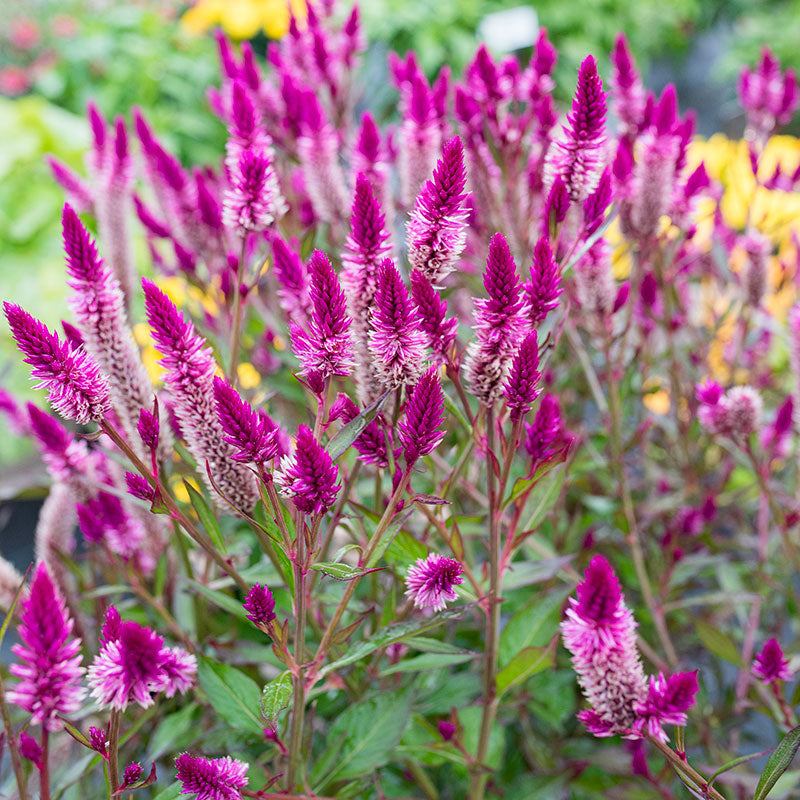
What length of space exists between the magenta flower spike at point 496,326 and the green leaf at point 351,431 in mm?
92

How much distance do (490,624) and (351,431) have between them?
0.33 metres

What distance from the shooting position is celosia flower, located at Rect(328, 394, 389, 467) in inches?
28.2

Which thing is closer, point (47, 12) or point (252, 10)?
point (252, 10)

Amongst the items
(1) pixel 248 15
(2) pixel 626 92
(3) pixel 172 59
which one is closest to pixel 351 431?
(2) pixel 626 92

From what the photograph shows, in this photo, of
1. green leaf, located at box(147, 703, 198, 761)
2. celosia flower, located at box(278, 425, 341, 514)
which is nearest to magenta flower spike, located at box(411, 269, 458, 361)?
celosia flower, located at box(278, 425, 341, 514)

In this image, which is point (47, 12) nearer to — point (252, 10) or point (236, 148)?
point (252, 10)

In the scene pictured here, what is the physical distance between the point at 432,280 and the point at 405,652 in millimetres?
585

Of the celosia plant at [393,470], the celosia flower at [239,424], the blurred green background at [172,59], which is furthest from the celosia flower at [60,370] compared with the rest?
the blurred green background at [172,59]

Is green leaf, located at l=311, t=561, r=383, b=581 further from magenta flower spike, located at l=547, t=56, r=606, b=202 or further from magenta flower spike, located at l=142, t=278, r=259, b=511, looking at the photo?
magenta flower spike, located at l=547, t=56, r=606, b=202

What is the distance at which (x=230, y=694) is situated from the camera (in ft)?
2.89

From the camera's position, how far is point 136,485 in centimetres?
73

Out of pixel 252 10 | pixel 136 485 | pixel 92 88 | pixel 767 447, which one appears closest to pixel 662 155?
pixel 767 447

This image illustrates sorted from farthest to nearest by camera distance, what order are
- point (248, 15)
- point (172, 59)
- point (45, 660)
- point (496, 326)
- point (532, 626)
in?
point (172, 59) → point (248, 15) → point (532, 626) → point (496, 326) → point (45, 660)

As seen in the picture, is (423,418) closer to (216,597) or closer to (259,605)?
(259,605)
